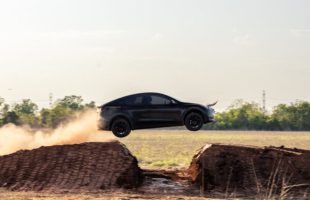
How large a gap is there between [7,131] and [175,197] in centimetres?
991

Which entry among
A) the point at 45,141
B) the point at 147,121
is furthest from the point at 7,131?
the point at 147,121

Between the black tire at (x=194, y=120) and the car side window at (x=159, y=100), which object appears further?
the car side window at (x=159, y=100)

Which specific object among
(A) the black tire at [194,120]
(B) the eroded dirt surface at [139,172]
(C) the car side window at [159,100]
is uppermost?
(C) the car side window at [159,100]

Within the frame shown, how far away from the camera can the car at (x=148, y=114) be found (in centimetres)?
2158

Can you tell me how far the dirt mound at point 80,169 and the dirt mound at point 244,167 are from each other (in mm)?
2446

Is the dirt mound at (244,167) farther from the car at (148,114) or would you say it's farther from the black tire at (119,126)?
the black tire at (119,126)

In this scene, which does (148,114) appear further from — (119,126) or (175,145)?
(175,145)

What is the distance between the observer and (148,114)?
70.8 feet

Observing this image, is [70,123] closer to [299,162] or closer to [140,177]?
[140,177]

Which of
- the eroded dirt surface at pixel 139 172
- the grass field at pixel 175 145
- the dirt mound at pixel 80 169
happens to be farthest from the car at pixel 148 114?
the grass field at pixel 175 145

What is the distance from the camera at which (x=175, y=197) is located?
2355 cm

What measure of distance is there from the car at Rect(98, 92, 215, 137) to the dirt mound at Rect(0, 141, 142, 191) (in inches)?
111

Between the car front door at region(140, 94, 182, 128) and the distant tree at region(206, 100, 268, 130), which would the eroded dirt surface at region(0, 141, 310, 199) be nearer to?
the car front door at region(140, 94, 182, 128)

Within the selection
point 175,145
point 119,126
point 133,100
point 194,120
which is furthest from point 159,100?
point 175,145
